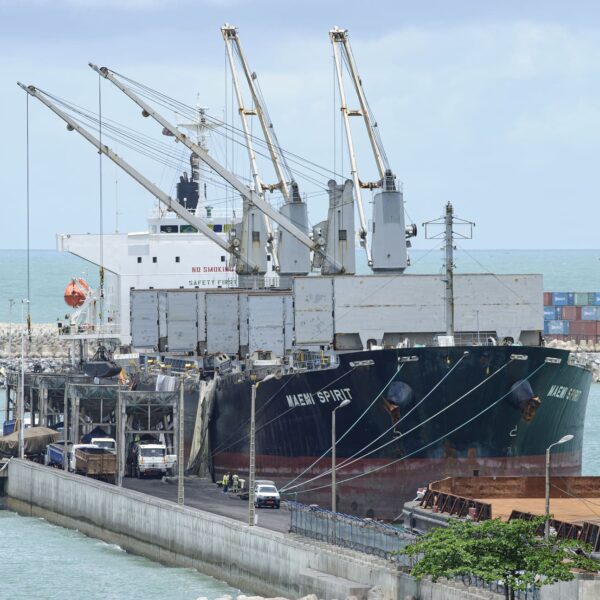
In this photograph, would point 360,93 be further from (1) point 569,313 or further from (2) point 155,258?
(1) point 569,313

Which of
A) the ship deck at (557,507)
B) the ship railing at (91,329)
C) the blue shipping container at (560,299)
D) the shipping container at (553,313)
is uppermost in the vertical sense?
the blue shipping container at (560,299)

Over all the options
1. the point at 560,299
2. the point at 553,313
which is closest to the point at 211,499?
the point at 553,313

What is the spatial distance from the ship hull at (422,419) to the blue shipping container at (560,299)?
114 m

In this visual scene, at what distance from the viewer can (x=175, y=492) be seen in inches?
2650

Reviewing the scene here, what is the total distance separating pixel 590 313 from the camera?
184 meters

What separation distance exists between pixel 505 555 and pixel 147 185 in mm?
48780

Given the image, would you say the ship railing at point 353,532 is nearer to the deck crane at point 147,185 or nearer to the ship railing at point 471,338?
the ship railing at point 471,338

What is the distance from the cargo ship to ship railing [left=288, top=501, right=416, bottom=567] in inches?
509

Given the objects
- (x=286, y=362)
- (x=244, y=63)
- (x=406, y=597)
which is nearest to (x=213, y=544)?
(x=406, y=597)

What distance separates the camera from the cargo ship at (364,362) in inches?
2608

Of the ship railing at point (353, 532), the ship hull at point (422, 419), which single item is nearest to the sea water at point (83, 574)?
the ship railing at point (353, 532)

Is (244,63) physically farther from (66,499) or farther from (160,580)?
(160,580)

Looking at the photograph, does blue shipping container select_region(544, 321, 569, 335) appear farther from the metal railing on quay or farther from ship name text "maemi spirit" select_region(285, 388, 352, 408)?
the metal railing on quay

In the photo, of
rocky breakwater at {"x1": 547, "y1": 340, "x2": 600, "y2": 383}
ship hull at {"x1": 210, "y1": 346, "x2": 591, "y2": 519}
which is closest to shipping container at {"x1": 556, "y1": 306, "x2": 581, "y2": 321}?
rocky breakwater at {"x1": 547, "y1": 340, "x2": 600, "y2": 383}
